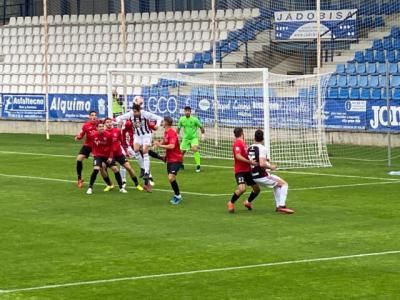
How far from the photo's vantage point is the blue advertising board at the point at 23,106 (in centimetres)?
4838

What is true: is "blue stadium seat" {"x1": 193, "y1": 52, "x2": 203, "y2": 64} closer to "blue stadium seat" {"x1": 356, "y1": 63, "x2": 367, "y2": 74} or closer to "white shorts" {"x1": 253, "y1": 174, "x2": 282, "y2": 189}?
"blue stadium seat" {"x1": 356, "y1": 63, "x2": 367, "y2": 74}

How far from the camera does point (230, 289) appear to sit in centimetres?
1491

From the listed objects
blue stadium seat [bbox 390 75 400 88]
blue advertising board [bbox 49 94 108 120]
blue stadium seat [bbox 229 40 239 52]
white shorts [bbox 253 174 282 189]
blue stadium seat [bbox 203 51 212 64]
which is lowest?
white shorts [bbox 253 174 282 189]

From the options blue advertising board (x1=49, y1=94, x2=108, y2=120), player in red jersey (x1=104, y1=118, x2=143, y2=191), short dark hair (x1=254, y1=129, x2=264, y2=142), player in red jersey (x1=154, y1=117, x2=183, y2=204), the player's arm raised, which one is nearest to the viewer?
short dark hair (x1=254, y1=129, x2=264, y2=142)

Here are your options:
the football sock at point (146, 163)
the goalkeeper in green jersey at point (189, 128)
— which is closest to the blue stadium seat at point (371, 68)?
the goalkeeper in green jersey at point (189, 128)

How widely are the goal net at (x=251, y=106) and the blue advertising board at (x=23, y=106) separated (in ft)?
23.1

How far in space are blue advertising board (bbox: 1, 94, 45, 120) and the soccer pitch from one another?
18616 millimetres

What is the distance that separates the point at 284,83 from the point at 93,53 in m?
17.0

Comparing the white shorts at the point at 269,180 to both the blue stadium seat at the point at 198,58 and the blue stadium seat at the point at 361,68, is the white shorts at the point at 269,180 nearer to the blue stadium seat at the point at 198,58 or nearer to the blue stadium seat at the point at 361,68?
the blue stadium seat at the point at 361,68

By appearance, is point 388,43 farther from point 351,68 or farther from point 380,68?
point 351,68

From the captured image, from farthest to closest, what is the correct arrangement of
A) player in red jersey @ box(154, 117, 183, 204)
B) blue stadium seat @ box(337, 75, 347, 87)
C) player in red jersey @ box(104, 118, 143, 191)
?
blue stadium seat @ box(337, 75, 347, 87), player in red jersey @ box(104, 118, 143, 191), player in red jersey @ box(154, 117, 183, 204)

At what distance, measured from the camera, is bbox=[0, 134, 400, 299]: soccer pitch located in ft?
49.6

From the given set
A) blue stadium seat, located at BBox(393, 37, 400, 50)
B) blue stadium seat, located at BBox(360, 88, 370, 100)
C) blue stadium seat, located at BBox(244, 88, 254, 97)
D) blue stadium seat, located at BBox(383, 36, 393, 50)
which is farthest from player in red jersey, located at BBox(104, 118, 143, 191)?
blue stadium seat, located at BBox(383, 36, 393, 50)

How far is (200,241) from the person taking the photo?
19.0m
